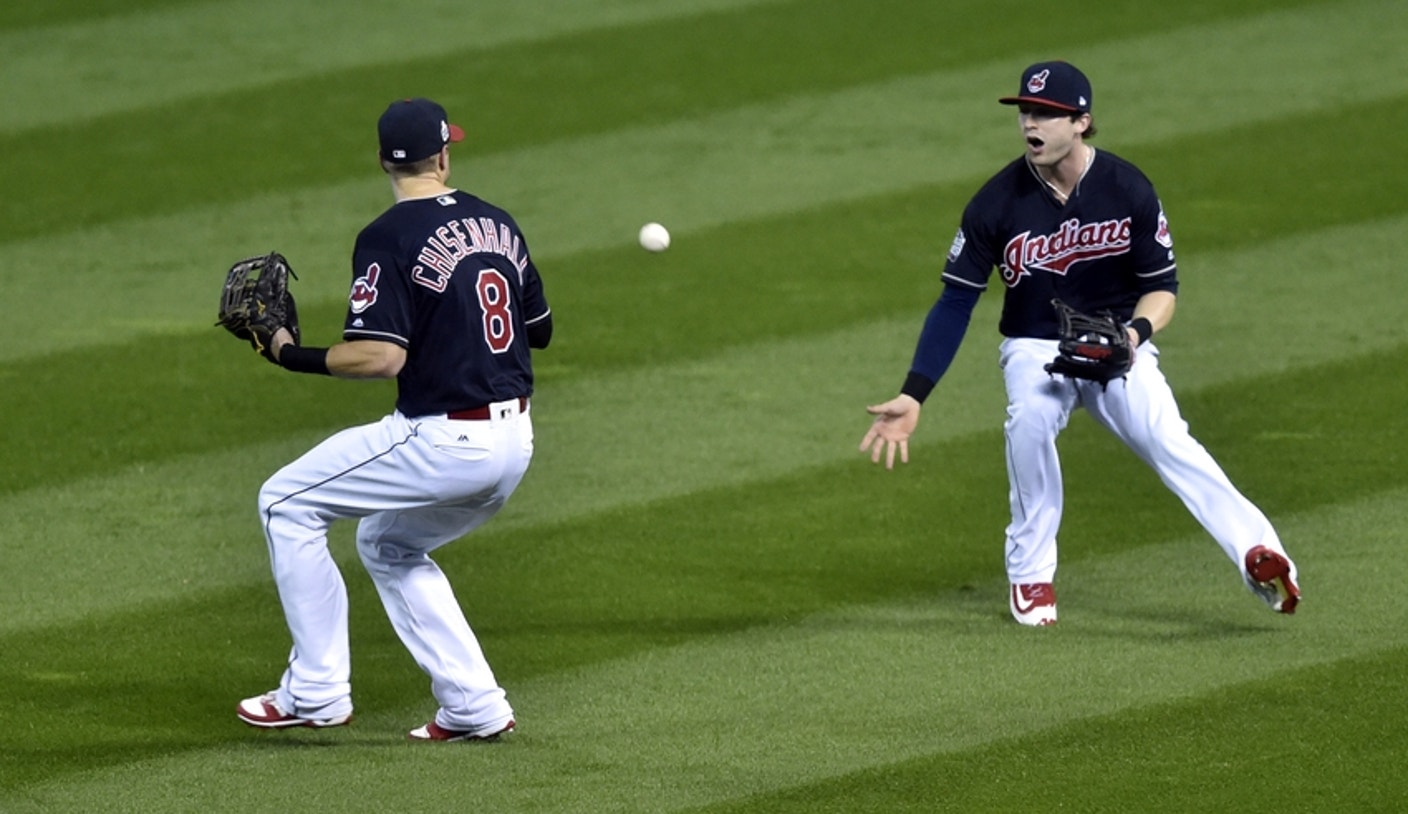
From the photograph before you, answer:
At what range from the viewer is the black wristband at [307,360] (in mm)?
5672

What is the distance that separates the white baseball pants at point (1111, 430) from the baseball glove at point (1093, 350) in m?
0.19

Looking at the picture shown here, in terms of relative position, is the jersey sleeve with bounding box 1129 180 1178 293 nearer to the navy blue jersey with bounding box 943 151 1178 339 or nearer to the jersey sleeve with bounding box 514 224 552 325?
the navy blue jersey with bounding box 943 151 1178 339

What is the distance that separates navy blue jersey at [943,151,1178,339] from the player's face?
0.15 m

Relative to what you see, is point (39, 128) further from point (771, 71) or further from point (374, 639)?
point (374, 639)

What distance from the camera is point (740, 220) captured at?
10820 mm

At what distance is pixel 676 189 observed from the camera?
11195mm

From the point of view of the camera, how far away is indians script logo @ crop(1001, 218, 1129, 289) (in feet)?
21.7

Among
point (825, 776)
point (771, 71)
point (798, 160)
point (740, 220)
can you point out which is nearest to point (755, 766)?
point (825, 776)

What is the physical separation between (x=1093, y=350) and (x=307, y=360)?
230cm

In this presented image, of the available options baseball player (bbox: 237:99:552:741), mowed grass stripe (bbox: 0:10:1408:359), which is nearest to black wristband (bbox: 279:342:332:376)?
baseball player (bbox: 237:99:552:741)

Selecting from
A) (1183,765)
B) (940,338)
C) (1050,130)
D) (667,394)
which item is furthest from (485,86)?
(1183,765)

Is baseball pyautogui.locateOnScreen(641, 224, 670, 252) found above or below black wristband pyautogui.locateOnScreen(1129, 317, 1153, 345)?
above

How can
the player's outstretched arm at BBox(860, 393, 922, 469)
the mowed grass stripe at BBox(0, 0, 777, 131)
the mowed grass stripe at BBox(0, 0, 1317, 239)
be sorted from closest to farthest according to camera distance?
the player's outstretched arm at BBox(860, 393, 922, 469), the mowed grass stripe at BBox(0, 0, 1317, 239), the mowed grass stripe at BBox(0, 0, 777, 131)

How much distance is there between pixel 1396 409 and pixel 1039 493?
246cm
